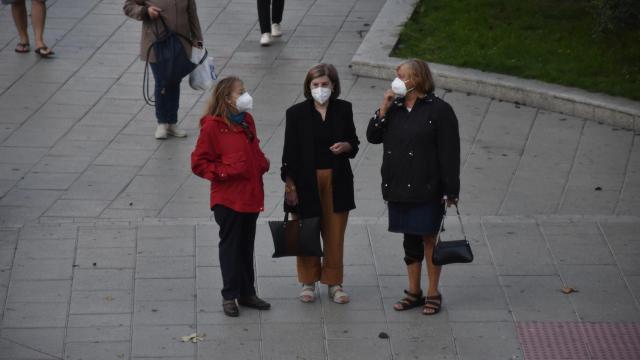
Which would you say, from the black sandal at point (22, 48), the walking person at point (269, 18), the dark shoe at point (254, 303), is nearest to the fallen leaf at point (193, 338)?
the dark shoe at point (254, 303)

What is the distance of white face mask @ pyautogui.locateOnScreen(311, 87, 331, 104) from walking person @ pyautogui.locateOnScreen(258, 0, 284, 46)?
6022 millimetres

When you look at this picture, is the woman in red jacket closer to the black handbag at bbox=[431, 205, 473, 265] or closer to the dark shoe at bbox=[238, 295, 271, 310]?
the dark shoe at bbox=[238, 295, 271, 310]

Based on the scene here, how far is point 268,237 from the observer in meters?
9.43

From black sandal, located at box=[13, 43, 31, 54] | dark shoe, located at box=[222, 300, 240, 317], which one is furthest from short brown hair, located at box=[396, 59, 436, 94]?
black sandal, located at box=[13, 43, 31, 54]

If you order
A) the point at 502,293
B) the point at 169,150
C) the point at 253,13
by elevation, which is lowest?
the point at 253,13

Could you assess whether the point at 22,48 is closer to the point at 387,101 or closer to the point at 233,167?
the point at 233,167

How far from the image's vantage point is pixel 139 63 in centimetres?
1355

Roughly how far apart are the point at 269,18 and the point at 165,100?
2963 mm

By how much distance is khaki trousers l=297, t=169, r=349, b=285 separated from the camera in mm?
8109

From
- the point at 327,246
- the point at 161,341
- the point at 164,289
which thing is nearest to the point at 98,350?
the point at 161,341

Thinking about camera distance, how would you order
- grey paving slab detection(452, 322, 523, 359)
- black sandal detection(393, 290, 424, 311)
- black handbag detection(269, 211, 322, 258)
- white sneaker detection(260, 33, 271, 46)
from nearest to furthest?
grey paving slab detection(452, 322, 523, 359) < black handbag detection(269, 211, 322, 258) < black sandal detection(393, 290, 424, 311) < white sneaker detection(260, 33, 271, 46)

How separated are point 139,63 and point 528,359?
23.7ft

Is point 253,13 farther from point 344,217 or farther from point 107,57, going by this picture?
point 344,217

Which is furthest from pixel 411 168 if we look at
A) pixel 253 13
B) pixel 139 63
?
pixel 253 13
